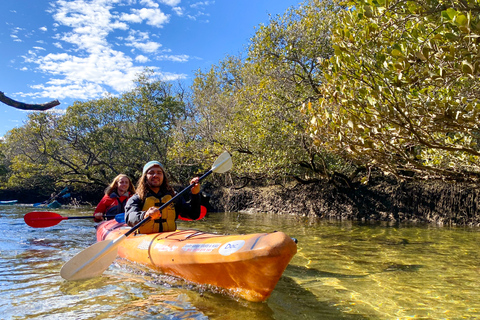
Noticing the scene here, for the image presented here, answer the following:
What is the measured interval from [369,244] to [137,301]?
175 inches

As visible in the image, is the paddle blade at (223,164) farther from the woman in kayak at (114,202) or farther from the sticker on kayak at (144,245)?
the woman in kayak at (114,202)

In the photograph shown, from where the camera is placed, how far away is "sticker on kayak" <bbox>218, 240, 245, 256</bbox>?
299cm

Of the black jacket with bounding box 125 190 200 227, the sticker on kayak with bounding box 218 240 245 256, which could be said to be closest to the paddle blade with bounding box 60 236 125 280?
the black jacket with bounding box 125 190 200 227

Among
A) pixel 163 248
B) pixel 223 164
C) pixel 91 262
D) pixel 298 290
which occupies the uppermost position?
pixel 223 164

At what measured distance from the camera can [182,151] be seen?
1319cm

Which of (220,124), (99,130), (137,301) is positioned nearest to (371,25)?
(137,301)

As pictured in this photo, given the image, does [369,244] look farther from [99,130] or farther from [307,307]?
[99,130]

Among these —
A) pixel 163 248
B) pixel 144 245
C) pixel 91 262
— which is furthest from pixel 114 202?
pixel 163 248

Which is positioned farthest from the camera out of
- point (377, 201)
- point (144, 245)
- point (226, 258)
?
point (377, 201)

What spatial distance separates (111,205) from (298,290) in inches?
176

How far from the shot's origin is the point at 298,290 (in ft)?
11.3

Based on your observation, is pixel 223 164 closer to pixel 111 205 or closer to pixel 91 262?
pixel 91 262

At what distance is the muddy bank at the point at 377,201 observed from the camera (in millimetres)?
9688

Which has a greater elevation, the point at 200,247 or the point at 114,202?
the point at 114,202
